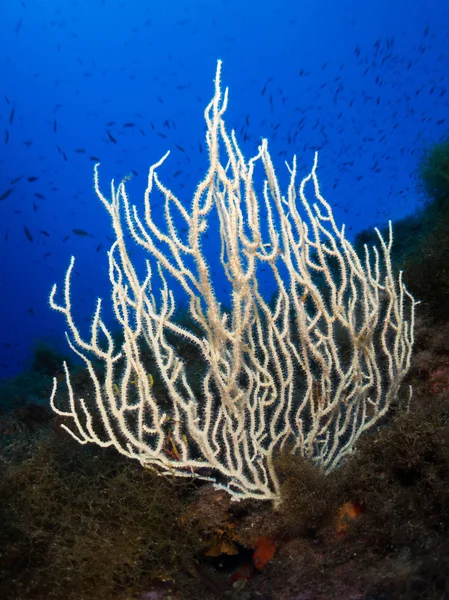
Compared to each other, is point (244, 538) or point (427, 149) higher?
point (427, 149)

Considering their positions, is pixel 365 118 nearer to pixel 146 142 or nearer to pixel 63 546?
pixel 146 142

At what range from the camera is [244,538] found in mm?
3152

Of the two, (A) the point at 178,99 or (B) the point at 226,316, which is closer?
(B) the point at 226,316

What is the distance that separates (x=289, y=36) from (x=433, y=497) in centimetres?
7389

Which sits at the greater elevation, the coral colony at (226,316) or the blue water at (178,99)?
the blue water at (178,99)

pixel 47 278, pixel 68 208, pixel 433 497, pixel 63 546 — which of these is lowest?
pixel 63 546

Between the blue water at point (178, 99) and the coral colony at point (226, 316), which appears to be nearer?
the coral colony at point (226, 316)

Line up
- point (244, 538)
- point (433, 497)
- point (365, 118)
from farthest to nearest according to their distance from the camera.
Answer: point (365, 118) → point (244, 538) → point (433, 497)

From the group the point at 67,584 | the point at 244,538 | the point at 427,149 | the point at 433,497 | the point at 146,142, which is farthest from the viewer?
the point at 146,142

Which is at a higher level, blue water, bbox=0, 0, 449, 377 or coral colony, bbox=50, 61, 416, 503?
blue water, bbox=0, 0, 449, 377

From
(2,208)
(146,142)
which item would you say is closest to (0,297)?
(2,208)

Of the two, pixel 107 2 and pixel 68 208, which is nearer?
pixel 107 2

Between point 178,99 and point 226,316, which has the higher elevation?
point 178,99

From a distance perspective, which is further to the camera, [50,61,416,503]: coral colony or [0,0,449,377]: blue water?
[0,0,449,377]: blue water
